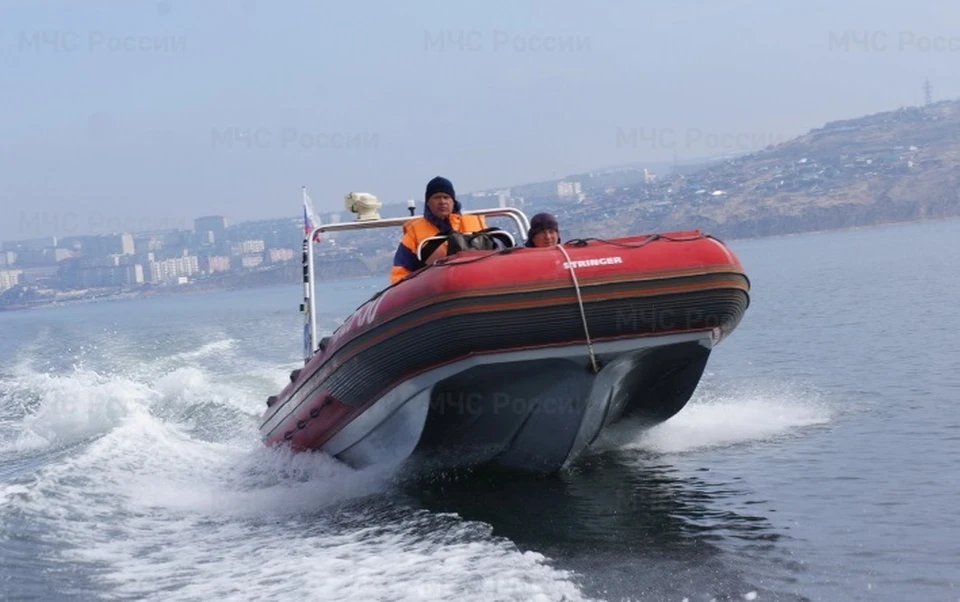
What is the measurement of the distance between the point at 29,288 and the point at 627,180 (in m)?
55.5

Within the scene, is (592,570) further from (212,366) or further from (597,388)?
(212,366)

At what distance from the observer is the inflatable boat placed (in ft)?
23.4

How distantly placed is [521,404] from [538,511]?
0.76 meters

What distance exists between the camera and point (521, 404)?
25.9ft

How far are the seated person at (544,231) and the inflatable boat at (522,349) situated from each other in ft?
1.71

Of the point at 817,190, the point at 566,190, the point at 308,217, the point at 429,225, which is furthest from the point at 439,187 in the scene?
the point at 817,190

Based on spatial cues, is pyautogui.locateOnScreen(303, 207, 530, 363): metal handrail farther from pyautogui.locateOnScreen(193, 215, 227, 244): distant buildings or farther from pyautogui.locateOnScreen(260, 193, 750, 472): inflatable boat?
pyautogui.locateOnScreen(193, 215, 227, 244): distant buildings

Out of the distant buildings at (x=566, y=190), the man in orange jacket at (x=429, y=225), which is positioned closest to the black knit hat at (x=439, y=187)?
the man in orange jacket at (x=429, y=225)

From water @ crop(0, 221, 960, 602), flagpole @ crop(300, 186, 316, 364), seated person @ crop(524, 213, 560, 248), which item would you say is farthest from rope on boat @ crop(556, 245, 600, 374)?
flagpole @ crop(300, 186, 316, 364)

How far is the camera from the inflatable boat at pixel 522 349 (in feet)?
23.4

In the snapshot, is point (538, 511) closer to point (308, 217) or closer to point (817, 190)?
point (308, 217)

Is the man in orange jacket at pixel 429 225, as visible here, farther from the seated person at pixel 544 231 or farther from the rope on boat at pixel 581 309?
the rope on boat at pixel 581 309

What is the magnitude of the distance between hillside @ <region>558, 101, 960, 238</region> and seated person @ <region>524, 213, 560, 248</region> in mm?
61804

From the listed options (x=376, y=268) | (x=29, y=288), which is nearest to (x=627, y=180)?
(x=29, y=288)
